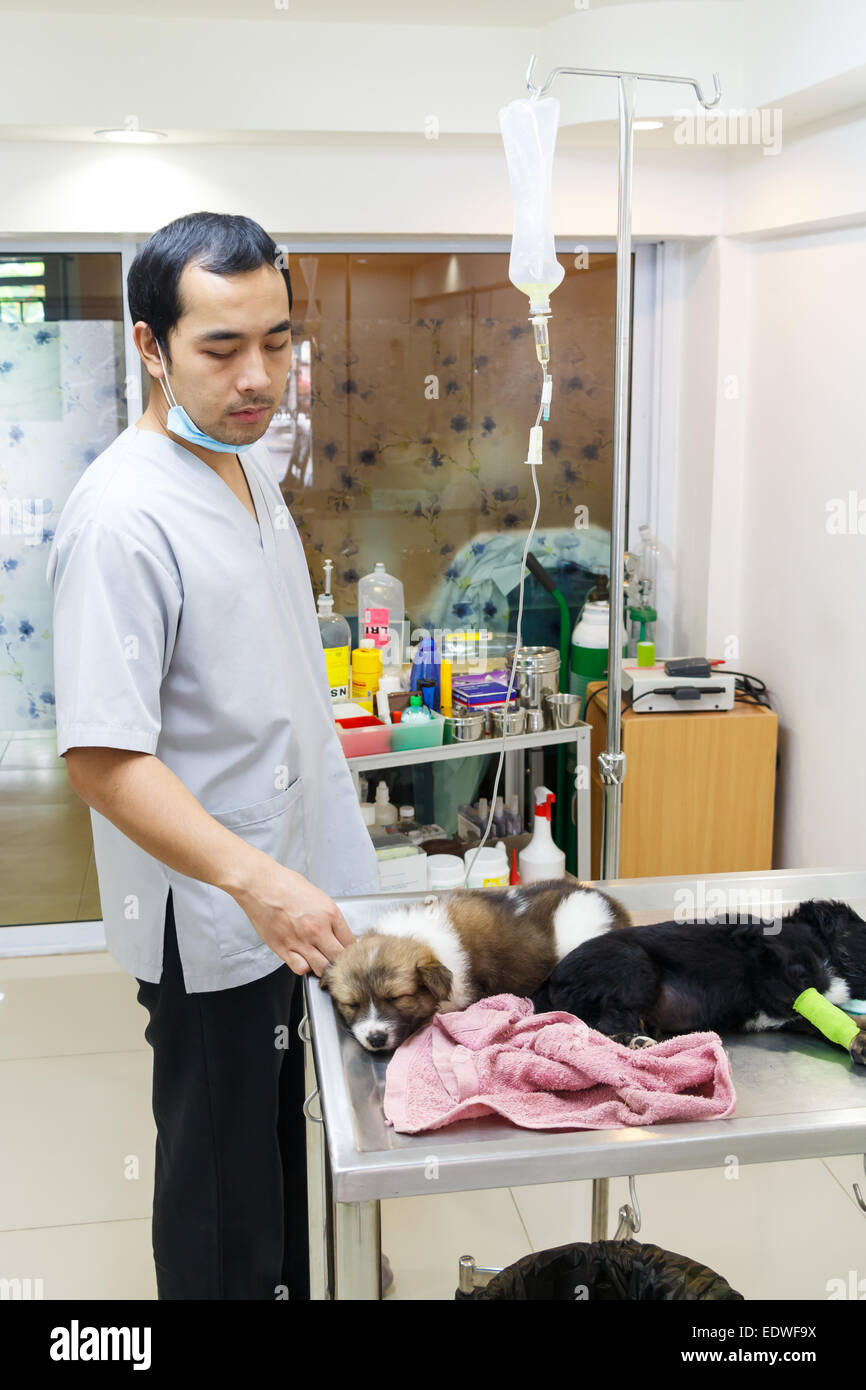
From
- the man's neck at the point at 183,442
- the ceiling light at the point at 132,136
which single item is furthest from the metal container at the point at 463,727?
the ceiling light at the point at 132,136

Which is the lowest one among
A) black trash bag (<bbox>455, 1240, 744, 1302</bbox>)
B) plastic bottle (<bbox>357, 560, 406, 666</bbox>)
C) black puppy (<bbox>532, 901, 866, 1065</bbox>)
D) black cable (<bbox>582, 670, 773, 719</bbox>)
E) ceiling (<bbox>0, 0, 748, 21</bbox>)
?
black trash bag (<bbox>455, 1240, 744, 1302</bbox>)

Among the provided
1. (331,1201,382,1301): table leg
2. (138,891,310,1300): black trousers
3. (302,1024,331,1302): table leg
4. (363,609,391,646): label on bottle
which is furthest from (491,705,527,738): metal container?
(331,1201,382,1301): table leg

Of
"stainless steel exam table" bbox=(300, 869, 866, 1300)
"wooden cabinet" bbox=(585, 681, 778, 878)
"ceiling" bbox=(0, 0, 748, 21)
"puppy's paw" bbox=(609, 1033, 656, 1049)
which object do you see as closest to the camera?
"stainless steel exam table" bbox=(300, 869, 866, 1300)

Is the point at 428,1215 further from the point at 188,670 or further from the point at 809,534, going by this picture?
the point at 809,534

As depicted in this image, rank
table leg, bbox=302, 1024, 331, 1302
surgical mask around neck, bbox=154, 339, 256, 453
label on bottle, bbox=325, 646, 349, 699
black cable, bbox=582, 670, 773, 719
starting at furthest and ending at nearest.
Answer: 1. black cable, bbox=582, 670, 773, 719
2. label on bottle, bbox=325, 646, 349, 699
3. table leg, bbox=302, 1024, 331, 1302
4. surgical mask around neck, bbox=154, 339, 256, 453

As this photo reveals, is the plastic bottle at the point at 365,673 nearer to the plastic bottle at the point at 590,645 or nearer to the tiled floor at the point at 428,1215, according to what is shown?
the plastic bottle at the point at 590,645

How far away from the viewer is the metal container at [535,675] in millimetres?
2898

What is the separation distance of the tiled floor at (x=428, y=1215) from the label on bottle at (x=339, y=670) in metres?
0.97

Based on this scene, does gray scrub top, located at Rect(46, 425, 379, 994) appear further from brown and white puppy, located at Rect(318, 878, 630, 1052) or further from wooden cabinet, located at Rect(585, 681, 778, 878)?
wooden cabinet, located at Rect(585, 681, 778, 878)

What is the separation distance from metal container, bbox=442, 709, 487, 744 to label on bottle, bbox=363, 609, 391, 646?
11.9 inches

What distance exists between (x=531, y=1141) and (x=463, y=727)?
1.84 meters

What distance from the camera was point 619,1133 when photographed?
101cm

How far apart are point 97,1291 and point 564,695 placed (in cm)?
159

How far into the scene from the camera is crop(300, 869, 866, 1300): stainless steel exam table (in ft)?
Result: 3.19
